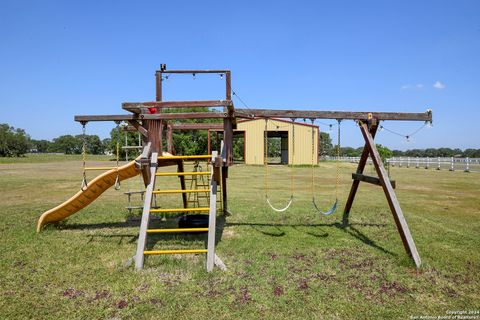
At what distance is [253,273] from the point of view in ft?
15.2

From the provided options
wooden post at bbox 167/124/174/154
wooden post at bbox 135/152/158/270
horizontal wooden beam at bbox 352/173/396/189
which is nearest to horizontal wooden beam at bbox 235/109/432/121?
horizontal wooden beam at bbox 352/173/396/189

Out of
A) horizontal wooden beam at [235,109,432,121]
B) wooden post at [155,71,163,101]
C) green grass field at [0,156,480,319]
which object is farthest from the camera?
wooden post at [155,71,163,101]

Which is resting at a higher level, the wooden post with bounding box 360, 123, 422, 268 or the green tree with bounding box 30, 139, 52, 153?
the green tree with bounding box 30, 139, 52, 153

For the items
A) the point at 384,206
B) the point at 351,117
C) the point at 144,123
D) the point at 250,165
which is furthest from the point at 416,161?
the point at 144,123

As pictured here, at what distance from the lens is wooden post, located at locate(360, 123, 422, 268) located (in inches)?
202

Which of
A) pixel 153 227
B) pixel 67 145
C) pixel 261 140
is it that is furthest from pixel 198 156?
pixel 67 145

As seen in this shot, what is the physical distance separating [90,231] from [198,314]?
4.69 meters

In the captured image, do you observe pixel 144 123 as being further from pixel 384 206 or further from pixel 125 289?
pixel 384 206

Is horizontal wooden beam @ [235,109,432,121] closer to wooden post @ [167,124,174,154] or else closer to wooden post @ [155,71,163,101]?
wooden post @ [155,71,163,101]

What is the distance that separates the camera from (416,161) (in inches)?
1399

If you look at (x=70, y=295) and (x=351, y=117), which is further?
(x=351, y=117)

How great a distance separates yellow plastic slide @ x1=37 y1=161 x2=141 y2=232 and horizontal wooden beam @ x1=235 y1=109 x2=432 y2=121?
2.65 m

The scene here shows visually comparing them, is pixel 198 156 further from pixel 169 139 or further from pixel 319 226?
pixel 319 226

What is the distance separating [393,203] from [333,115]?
2.04 metres
